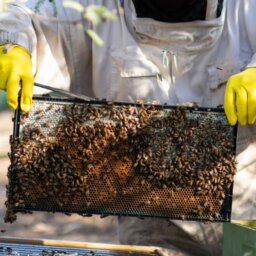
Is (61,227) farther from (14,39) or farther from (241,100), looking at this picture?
(241,100)

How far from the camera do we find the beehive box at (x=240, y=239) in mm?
2157

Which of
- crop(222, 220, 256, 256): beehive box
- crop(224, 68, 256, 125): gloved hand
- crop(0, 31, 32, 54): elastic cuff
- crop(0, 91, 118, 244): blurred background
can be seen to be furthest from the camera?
crop(0, 91, 118, 244): blurred background

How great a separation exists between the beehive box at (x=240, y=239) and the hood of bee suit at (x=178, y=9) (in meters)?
0.84

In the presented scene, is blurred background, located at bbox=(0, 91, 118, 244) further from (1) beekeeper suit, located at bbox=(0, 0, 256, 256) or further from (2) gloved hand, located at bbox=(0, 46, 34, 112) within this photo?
(2) gloved hand, located at bbox=(0, 46, 34, 112)

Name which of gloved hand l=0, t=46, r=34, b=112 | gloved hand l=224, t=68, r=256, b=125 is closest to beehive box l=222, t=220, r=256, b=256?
gloved hand l=224, t=68, r=256, b=125

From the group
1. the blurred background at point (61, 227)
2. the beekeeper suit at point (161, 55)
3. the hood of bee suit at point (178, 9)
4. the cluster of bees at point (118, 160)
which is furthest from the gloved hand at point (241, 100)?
the blurred background at point (61, 227)

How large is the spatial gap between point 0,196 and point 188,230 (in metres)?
2.37

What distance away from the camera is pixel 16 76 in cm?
229

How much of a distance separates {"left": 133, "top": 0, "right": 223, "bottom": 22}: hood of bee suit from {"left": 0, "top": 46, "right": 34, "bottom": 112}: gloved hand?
527mm

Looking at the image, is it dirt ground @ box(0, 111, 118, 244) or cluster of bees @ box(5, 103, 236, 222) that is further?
dirt ground @ box(0, 111, 118, 244)

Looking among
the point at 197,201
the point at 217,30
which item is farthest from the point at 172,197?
the point at 217,30

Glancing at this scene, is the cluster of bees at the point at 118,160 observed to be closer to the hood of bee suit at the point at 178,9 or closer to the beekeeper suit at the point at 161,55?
the beekeeper suit at the point at 161,55

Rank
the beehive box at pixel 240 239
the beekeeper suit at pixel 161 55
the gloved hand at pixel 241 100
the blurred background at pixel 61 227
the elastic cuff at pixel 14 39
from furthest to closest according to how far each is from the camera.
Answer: the blurred background at pixel 61 227
the beekeeper suit at pixel 161 55
the elastic cuff at pixel 14 39
the gloved hand at pixel 241 100
the beehive box at pixel 240 239

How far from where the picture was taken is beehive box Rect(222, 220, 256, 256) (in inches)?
84.9
